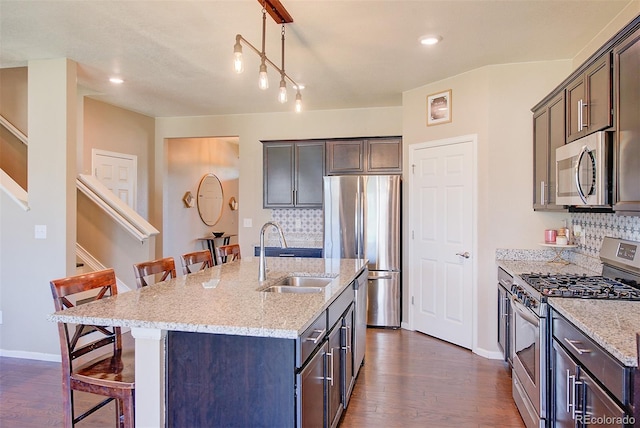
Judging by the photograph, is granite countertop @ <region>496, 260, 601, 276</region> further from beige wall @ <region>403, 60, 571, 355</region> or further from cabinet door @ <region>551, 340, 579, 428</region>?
cabinet door @ <region>551, 340, 579, 428</region>

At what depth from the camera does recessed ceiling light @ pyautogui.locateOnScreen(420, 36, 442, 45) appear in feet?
10.3

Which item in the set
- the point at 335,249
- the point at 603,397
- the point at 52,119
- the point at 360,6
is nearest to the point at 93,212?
the point at 52,119

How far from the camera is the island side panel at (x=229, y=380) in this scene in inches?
64.6

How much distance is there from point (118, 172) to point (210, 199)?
219 cm

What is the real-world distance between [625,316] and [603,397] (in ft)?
1.52

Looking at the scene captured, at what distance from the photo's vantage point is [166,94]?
189 inches

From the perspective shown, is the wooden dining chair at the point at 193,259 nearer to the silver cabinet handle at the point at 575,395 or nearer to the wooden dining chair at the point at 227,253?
the wooden dining chair at the point at 227,253

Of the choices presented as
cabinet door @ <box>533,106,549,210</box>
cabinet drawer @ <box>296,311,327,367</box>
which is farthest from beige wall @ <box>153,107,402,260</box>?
cabinet drawer @ <box>296,311,327,367</box>

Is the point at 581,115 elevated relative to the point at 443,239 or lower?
elevated

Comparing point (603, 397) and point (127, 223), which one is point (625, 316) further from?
point (127, 223)

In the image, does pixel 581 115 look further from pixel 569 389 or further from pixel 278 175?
pixel 278 175

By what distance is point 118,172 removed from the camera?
17.8ft

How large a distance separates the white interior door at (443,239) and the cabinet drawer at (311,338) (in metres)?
2.37

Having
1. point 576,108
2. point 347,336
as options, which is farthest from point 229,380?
point 576,108
